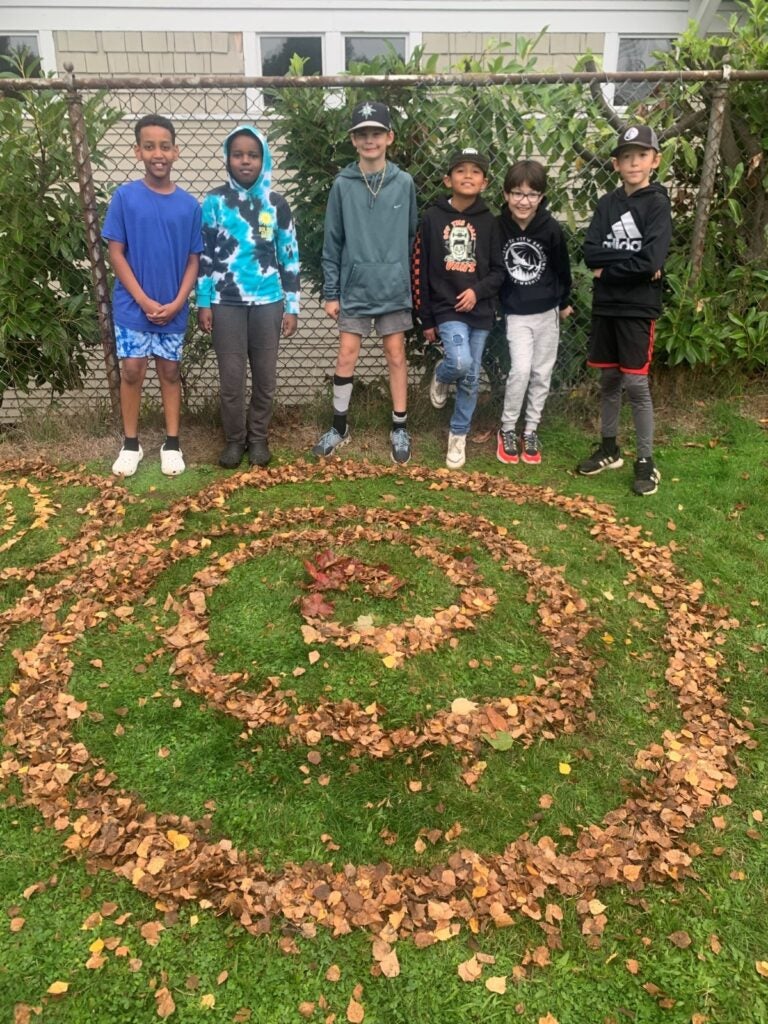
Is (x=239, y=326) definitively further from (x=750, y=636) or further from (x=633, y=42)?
(x=633, y=42)

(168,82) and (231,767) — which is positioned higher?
(168,82)

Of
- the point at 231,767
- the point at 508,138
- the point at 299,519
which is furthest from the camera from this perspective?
the point at 508,138

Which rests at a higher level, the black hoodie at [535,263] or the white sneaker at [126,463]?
the black hoodie at [535,263]

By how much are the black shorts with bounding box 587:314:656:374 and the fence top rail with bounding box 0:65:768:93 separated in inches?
58.0

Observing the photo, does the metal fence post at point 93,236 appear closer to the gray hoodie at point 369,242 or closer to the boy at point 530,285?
the gray hoodie at point 369,242

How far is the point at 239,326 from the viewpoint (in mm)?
4570

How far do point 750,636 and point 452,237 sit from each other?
9.04 feet

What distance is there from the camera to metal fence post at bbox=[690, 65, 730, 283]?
481 centimetres

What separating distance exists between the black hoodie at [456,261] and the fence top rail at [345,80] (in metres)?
0.72

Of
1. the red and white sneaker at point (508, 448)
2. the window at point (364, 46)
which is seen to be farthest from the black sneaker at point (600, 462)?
the window at point (364, 46)

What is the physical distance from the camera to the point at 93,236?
4.71m

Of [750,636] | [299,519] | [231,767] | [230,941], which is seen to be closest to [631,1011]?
[230,941]

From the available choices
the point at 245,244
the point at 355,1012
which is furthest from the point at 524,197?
the point at 355,1012

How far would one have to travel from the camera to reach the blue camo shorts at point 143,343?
14.6 feet
